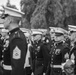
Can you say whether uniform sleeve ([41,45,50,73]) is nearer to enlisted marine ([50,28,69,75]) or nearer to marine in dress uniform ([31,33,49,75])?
marine in dress uniform ([31,33,49,75])

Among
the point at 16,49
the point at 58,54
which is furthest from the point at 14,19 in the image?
the point at 58,54

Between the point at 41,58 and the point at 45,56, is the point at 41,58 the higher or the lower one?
the lower one

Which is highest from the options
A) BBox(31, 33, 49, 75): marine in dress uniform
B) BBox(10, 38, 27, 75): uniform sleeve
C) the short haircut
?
the short haircut

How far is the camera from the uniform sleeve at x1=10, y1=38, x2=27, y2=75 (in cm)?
452

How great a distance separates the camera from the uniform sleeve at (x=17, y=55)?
178 inches

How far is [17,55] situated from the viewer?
14.9ft

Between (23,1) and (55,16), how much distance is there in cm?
520

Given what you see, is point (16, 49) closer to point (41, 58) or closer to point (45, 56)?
point (45, 56)

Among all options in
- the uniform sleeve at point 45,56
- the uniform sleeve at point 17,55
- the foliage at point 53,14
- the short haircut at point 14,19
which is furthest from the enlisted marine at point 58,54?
the foliage at point 53,14

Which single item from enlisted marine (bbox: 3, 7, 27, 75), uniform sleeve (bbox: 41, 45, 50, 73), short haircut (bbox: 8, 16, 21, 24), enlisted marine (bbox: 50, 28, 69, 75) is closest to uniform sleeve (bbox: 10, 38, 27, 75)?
enlisted marine (bbox: 3, 7, 27, 75)

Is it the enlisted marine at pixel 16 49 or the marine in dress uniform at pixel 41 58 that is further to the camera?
the marine in dress uniform at pixel 41 58

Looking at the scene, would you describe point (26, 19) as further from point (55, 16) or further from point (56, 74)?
point (56, 74)

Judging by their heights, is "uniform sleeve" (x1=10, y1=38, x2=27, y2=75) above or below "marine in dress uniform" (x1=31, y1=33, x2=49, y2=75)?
above

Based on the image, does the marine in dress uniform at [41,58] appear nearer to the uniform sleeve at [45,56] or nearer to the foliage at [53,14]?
the uniform sleeve at [45,56]
